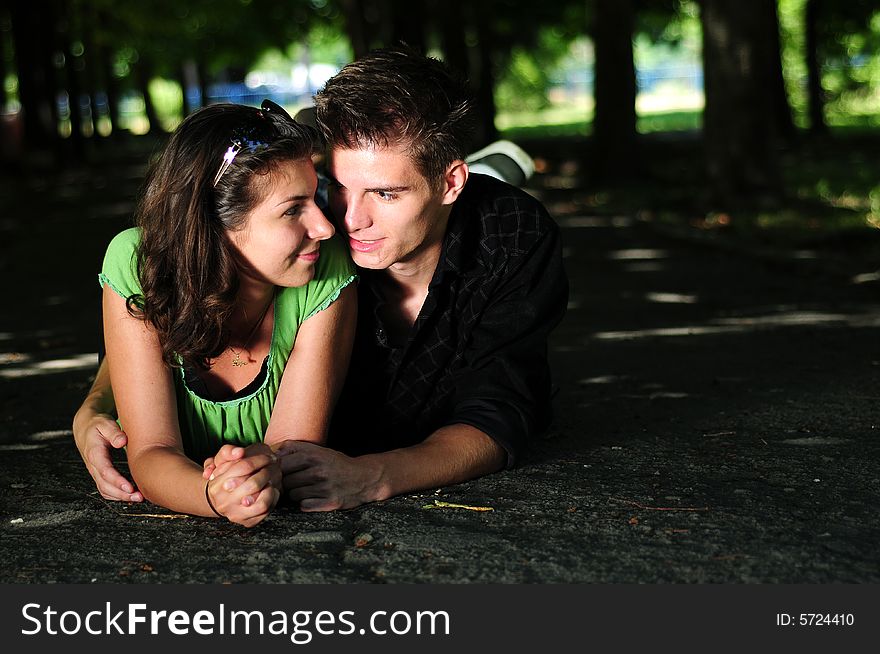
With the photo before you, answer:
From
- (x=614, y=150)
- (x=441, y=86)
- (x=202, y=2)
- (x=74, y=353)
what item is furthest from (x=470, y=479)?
(x=202, y=2)

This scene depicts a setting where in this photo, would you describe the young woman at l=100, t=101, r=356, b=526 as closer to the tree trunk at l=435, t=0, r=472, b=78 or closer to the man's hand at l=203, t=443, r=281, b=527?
the man's hand at l=203, t=443, r=281, b=527

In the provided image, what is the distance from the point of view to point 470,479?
Answer: 414cm

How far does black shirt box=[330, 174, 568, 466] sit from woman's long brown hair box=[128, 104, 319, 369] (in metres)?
0.74

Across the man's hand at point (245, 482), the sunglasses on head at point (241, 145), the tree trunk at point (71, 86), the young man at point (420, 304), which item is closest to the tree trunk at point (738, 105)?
the young man at point (420, 304)

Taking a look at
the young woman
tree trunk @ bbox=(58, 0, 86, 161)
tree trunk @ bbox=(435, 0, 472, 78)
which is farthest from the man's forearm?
tree trunk @ bbox=(58, 0, 86, 161)

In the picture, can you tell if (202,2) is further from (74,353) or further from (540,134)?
(74,353)

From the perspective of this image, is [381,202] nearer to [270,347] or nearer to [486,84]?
[270,347]

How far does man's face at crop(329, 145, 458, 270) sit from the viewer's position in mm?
3760

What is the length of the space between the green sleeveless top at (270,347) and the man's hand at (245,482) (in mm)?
556

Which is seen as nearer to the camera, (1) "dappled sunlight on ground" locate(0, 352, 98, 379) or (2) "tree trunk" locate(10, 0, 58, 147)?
(1) "dappled sunlight on ground" locate(0, 352, 98, 379)

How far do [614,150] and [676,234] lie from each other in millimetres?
5373

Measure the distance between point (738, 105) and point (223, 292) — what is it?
10.4 meters

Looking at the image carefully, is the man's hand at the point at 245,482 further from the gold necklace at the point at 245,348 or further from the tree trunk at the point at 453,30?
the tree trunk at the point at 453,30

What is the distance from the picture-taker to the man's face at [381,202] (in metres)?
3.76
